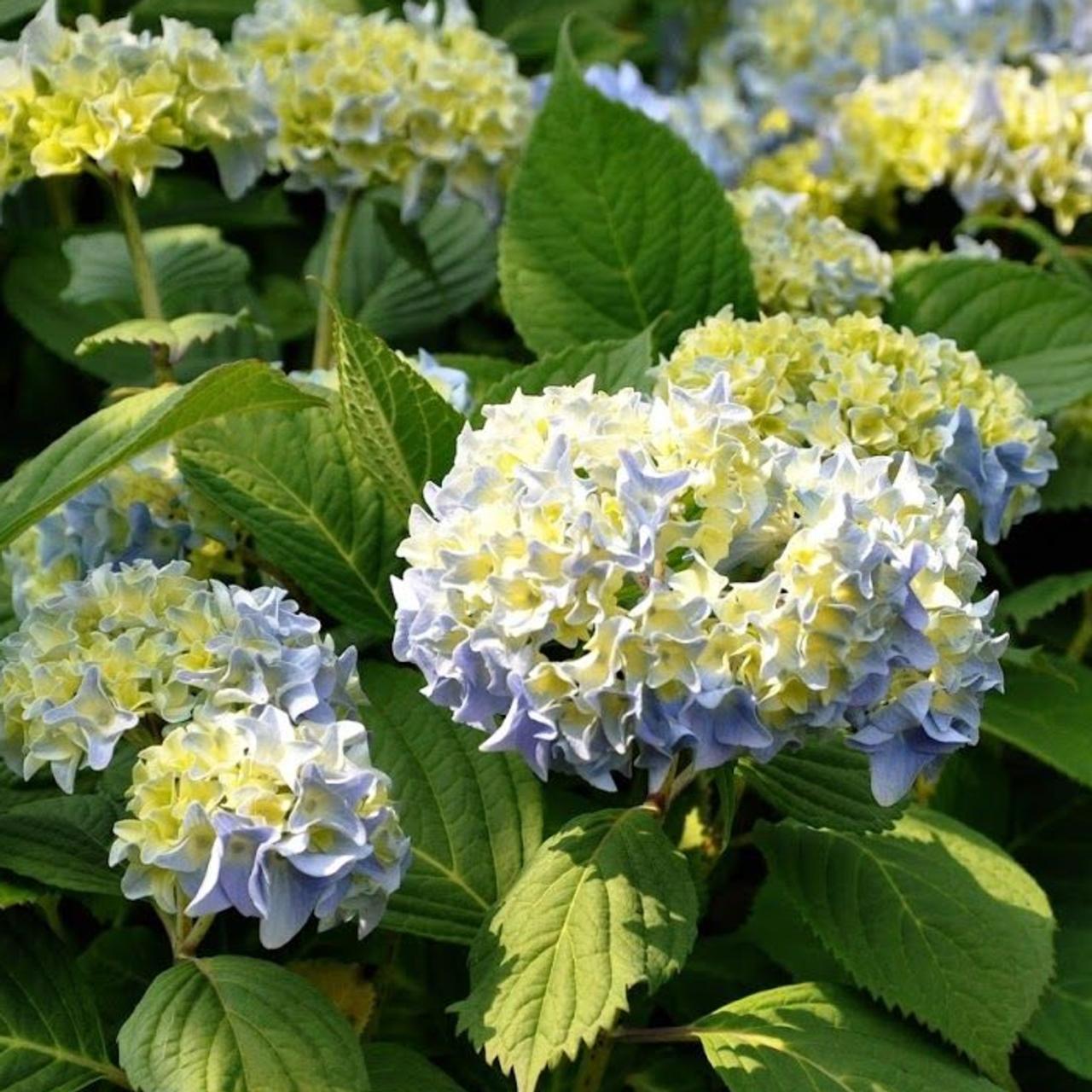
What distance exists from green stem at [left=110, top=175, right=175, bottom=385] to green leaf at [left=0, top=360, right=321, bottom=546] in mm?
199

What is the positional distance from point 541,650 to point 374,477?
0.28 meters

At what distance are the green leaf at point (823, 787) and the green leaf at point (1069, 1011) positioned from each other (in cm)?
29

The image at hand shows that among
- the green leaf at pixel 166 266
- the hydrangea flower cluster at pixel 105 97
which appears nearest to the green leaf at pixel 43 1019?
the hydrangea flower cluster at pixel 105 97

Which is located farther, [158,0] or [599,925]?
[158,0]

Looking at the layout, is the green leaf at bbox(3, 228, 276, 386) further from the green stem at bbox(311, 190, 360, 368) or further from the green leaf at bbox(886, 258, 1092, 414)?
the green leaf at bbox(886, 258, 1092, 414)

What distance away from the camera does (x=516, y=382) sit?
4.35 ft

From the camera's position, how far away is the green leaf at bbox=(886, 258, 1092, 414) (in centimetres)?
165

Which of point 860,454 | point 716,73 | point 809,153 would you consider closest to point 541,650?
point 860,454

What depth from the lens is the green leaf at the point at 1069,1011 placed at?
53.1 inches

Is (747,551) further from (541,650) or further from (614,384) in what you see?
(614,384)

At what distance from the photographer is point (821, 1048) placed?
1.17 meters

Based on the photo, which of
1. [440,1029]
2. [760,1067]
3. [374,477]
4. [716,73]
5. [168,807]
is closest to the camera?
[168,807]

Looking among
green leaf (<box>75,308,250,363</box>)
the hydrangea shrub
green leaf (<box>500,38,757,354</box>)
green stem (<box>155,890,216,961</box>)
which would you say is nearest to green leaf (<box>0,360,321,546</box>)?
the hydrangea shrub

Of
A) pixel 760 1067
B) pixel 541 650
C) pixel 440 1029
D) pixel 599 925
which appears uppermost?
pixel 541 650
